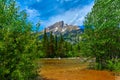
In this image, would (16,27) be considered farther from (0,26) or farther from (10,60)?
(10,60)

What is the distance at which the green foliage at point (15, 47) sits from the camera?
22.6 metres

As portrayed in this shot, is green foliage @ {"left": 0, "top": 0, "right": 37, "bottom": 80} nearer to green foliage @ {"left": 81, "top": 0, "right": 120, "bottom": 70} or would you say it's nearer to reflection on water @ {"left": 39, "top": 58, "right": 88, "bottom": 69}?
green foliage @ {"left": 81, "top": 0, "right": 120, "bottom": 70}

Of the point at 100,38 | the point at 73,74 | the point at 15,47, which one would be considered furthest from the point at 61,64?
the point at 15,47

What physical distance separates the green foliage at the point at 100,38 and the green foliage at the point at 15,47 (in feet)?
60.8

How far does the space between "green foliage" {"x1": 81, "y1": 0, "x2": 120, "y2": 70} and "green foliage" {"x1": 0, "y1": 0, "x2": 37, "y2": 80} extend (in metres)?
18.5

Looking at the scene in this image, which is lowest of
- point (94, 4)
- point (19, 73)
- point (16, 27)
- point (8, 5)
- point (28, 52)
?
point (19, 73)

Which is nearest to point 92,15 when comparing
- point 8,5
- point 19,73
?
→ point 8,5

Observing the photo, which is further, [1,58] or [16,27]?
[16,27]

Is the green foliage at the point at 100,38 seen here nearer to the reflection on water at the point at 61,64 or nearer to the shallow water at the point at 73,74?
the shallow water at the point at 73,74

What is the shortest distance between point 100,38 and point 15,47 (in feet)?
79.0

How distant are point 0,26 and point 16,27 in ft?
5.01

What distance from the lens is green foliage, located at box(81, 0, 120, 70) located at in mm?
44469

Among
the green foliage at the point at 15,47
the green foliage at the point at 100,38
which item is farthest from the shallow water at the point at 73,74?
the green foliage at the point at 15,47

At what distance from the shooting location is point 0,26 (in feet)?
83.2
